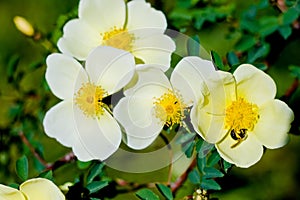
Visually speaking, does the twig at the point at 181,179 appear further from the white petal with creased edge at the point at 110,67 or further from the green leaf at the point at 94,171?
the white petal with creased edge at the point at 110,67

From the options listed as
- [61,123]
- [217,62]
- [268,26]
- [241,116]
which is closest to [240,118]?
[241,116]

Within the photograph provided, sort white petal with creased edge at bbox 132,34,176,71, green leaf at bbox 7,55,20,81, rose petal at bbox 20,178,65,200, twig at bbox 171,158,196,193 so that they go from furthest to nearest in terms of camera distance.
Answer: green leaf at bbox 7,55,20,81, twig at bbox 171,158,196,193, white petal with creased edge at bbox 132,34,176,71, rose petal at bbox 20,178,65,200

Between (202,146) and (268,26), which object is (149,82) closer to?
(202,146)

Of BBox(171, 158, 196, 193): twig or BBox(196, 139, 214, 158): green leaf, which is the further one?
BBox(171, 158, 196, 193): twig

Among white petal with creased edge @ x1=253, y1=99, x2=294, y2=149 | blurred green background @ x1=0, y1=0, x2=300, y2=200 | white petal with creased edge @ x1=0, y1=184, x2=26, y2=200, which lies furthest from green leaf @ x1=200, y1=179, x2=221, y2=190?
white petal with creased edge @ x1=0, y1=184, x2=26, y2=200

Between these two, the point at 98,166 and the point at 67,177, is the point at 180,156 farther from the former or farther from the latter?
the point at 67,177

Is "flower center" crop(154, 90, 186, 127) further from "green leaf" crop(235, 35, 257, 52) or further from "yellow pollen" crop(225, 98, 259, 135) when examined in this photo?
"green leaf" crop(235, 35, 257, 52)

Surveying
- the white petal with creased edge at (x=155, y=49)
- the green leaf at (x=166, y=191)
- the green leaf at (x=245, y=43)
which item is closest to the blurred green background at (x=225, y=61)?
the green leaf at (x=245, y=43)
